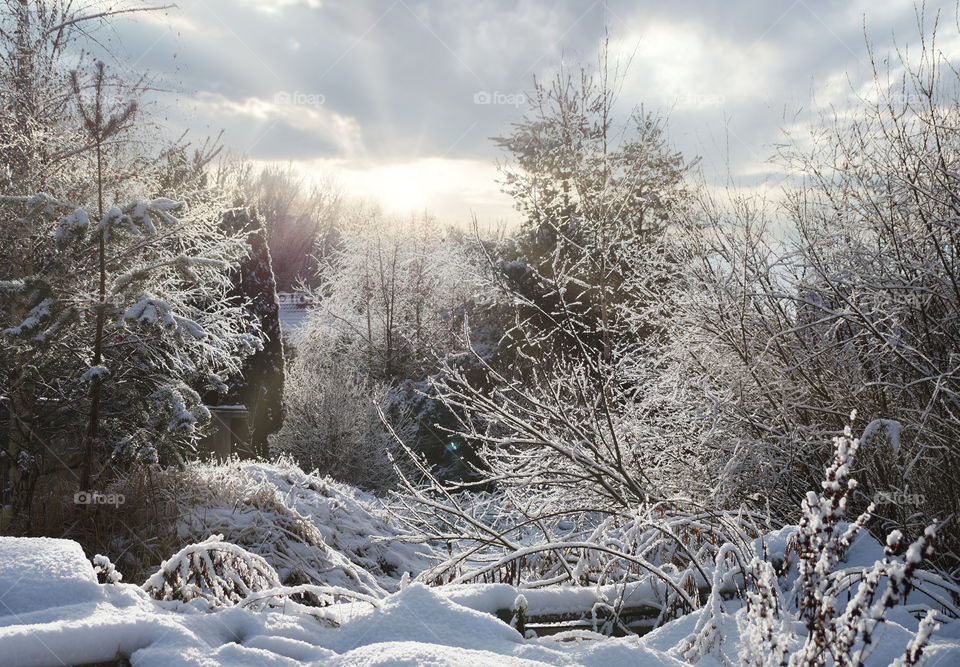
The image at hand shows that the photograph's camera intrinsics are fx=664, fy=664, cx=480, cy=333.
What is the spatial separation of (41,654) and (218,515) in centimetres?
546

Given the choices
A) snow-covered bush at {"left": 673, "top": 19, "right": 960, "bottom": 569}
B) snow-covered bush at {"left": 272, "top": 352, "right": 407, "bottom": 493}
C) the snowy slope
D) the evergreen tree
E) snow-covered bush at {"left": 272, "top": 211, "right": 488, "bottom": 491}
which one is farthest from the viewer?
snow-covered bush at {"left": 272, "top": 211, "right": 488, "bottom": 491}

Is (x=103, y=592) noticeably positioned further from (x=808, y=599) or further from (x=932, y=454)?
(x=932, y=454)

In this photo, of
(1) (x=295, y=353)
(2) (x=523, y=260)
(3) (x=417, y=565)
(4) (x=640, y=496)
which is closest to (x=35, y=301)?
(3) (x=417, y=565)

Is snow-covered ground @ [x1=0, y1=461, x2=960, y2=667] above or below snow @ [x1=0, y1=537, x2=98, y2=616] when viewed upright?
below

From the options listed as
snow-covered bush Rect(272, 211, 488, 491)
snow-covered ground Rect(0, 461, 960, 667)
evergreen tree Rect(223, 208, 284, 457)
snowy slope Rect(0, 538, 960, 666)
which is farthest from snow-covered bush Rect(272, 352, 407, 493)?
snowy slope Rect(0, 538, 960, 666)

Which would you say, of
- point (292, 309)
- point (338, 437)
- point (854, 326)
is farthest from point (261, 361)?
point (292, 309)

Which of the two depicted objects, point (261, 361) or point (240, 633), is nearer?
point (240, 633)

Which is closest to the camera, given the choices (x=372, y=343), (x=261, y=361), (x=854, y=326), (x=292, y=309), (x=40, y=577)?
(x=40, y=577)

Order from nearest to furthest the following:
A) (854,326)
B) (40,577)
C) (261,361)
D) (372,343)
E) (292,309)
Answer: (40,577) < (854,326) < (261,361) < (372,343) < (292,309)

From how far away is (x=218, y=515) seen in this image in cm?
656

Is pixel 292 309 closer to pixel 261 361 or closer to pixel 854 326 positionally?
pixel 261 361

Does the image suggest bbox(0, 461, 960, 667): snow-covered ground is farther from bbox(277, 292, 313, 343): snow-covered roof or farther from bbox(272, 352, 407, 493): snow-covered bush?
bbox(277, 292, 313, 343): snow-covered roof

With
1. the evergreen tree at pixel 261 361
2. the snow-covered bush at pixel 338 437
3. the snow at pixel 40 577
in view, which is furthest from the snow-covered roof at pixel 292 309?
the snow at pixel 40 577

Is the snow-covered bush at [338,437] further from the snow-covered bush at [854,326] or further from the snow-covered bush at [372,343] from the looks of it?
the snow-covered bush at [854,326]
